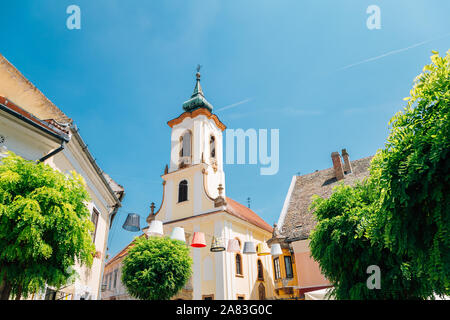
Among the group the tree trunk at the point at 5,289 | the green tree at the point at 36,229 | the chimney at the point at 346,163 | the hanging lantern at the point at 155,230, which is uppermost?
the chimney at the point at 346,163

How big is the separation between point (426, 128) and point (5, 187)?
7.61 metres

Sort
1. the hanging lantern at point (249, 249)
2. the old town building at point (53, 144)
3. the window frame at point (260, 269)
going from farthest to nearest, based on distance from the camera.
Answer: the window frame at point (260, 269), the hanging lantern at point (249, 249), the old town building at point (53, 144)

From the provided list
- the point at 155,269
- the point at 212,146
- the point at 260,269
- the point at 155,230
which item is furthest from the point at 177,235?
the point at 212,146

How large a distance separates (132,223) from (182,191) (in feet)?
43.6

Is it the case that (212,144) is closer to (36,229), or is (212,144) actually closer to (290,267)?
(290,267)

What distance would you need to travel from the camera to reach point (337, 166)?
1085 inches

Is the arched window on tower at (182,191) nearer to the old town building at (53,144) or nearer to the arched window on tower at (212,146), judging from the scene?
the arched window on tower at (212,146)

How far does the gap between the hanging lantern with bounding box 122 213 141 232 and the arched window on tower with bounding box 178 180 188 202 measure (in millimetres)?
12394

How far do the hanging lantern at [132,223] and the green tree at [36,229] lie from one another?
383 inches

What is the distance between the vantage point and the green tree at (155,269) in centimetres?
1877

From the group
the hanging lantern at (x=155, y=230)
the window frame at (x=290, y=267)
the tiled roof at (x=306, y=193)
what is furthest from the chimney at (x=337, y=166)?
the hanging lantern at (x=155, y=230)

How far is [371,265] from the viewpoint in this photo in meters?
9.32

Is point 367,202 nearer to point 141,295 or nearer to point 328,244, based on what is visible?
point 328,244
